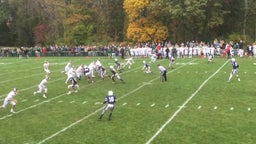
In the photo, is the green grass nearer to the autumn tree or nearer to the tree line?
the tree line

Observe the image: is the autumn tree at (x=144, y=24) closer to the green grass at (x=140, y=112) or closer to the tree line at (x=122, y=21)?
the tree line at (x=122, y=21)

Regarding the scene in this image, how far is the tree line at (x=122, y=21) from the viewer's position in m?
59.2

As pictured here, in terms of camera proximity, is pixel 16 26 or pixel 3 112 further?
pixel 16 26

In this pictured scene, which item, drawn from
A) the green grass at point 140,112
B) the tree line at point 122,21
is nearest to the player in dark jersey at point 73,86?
the green grass at point 140,112

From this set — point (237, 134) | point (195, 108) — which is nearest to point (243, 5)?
point (195, 108)

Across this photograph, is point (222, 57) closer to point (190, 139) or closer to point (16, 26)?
point (190, 139)

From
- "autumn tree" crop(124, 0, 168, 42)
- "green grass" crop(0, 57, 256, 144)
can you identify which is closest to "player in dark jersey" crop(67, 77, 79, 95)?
"green grass" crop(0, 57, 256, 144)

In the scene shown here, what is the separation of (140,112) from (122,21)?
51.3m

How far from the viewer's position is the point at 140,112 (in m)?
22.1

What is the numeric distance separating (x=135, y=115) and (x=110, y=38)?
49.6 m

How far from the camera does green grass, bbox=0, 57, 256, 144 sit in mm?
17875

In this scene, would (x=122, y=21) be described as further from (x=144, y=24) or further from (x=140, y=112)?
(x=140, y=112)

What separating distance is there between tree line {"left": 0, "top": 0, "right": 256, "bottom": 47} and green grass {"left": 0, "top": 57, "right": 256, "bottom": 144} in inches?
1001

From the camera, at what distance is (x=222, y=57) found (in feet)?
161
